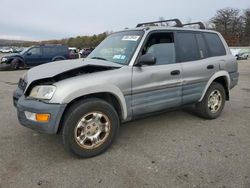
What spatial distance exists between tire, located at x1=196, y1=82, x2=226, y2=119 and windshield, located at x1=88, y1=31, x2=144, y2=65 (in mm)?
1998

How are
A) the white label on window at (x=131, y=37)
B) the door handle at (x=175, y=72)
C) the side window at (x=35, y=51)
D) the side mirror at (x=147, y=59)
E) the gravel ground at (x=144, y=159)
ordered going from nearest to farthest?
the gravel ground at (x=144, y=159) → the side mirror at (x=147, y=59) → the white label on window at (x=131, y=37) → the door handle at (x=175, y=72) → the side window at (x=35, y=51)

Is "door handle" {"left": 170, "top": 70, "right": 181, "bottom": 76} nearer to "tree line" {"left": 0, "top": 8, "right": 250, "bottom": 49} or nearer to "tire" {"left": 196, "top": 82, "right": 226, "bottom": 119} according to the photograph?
"tire" {"left": 196, "top": 82, "right": 226, "bottom": 119}

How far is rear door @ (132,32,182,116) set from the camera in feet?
12.5

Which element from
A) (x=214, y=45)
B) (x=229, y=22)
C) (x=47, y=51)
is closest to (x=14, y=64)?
(x=47, y=51)

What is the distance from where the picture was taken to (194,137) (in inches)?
166

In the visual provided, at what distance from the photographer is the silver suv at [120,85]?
3.18 meters

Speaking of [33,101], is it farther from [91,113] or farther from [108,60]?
[108,60]

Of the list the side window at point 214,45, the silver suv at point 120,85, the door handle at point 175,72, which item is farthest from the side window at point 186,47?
the side window at point 214,45

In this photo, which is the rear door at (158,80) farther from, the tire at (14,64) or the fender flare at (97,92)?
the tire at (14,64)

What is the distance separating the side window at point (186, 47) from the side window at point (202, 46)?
0.34 feet

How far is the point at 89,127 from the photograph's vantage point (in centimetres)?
343

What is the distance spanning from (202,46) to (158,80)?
1.51m

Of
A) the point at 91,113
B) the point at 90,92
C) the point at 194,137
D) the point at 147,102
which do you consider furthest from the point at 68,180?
the point at 194,137

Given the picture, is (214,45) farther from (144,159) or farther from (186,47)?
(144,159)
